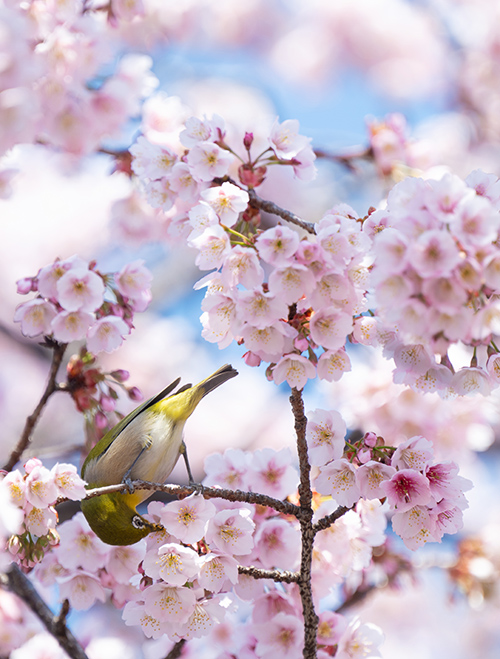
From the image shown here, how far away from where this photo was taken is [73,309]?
1.91 m

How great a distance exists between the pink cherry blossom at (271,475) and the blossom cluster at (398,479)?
0.38 m

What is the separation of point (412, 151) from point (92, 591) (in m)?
2.55

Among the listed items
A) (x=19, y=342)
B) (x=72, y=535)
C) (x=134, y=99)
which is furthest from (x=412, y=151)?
(x=19, y=342)

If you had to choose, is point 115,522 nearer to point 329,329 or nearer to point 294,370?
point 294,370

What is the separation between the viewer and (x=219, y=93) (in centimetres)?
582

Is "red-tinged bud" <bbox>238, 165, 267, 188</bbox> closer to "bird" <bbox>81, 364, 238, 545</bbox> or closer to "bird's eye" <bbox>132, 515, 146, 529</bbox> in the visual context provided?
"bird" <bbox>81, 364, 238, 545</bbox>

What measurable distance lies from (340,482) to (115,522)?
736 mm

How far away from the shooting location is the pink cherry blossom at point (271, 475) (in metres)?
1.89

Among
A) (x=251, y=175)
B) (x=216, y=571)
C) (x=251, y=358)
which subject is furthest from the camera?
(x=251, y=175)

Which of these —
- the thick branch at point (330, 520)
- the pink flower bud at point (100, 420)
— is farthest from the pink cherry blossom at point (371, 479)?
the pink flower bud at point (100, 420)

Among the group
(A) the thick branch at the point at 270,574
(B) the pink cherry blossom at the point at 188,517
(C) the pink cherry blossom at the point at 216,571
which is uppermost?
(B) the pink cherry blossom at the point at 188,517

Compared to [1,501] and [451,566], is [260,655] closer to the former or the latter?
[1,501]

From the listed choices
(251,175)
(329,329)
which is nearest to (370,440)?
(329,329)

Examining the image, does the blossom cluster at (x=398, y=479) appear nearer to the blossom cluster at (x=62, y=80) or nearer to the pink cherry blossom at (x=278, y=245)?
the pink cherry blossom at (x=278, y=245)
